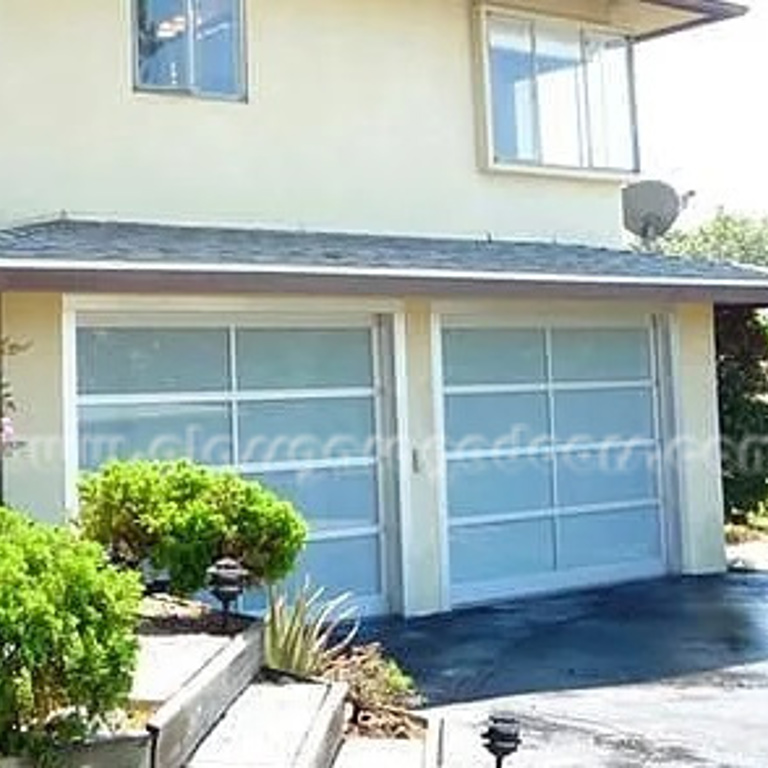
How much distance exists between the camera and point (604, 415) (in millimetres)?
15812

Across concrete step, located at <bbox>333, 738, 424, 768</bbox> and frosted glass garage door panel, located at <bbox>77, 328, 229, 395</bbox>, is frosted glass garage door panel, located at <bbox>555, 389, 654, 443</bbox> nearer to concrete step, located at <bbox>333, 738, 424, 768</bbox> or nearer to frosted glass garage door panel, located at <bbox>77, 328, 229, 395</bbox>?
frosted glass garage door panel, located at <bbox>77, 328, 229, 395</bbox>

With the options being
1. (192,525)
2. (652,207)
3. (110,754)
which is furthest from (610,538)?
(110,754)

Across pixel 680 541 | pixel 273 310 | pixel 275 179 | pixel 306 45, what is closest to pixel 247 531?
pixel 273 310

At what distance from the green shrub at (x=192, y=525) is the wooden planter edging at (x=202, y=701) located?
23.4 inches

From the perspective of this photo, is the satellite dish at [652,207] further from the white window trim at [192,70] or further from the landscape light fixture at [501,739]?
the landscape light fixture at [501,739]

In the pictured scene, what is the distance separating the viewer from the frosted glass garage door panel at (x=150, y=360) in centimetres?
1209

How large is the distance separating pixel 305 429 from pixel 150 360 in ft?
5.75

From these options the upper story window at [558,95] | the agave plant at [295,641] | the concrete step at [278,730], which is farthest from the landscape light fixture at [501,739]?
the upper story window at [558,95]

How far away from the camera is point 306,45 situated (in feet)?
47.7

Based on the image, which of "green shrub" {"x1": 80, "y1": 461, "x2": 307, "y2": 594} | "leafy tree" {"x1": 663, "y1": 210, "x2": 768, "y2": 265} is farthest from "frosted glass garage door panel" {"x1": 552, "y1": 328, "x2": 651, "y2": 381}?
"leafy tree" {"x1": 663, "y1": 210, "x2": 768, "y2": 265}

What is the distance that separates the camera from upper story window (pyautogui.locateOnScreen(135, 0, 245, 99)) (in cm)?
1354

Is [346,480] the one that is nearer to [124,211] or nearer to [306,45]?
[124,211]

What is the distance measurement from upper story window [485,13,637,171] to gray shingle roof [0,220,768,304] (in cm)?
119

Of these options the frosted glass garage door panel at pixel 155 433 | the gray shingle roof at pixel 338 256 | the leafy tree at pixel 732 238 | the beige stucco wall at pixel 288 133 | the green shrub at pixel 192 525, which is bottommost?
the green shrub at pixel 192 525
